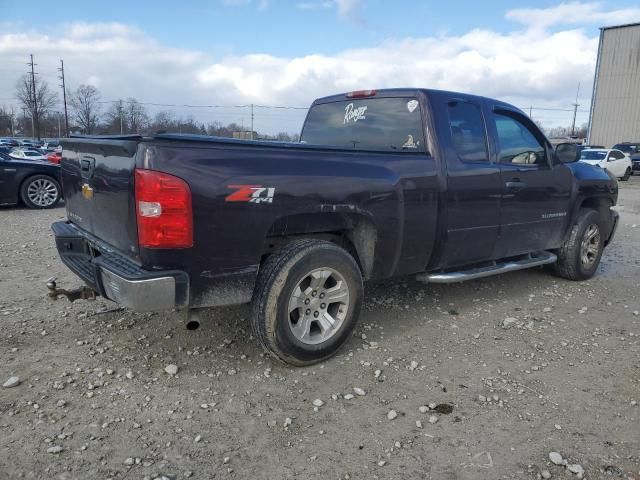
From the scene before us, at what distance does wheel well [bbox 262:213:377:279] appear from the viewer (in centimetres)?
340

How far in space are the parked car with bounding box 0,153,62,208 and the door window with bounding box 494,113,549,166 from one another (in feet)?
31.0

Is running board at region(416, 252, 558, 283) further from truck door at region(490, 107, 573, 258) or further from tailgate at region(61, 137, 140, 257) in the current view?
tailgate at region(61, 137, 140, 257)

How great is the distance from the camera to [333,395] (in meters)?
3.22

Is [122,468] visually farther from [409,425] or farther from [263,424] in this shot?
[409,425]

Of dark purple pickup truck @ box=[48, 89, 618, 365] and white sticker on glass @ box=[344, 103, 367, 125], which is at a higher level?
white sticker on glass @ box=[344, 103, 367, 125]

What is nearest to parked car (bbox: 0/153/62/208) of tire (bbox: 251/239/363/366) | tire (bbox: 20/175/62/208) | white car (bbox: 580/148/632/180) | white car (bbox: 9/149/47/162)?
tire (bbox: 20/175/62/208)

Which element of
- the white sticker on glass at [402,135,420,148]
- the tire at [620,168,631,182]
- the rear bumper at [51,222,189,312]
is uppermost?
the white sticker on glass at [402,135,420,148]

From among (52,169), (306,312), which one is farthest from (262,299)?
(52,169)

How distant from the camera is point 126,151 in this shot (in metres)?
2.90

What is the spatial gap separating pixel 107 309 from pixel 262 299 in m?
A: 1.92

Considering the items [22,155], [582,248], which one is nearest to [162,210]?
[582,248]

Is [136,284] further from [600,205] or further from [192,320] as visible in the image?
[600,205]

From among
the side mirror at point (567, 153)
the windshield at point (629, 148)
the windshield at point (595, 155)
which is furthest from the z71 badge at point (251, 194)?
the windshield at point (629, 148)

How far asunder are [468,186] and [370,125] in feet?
3.25
